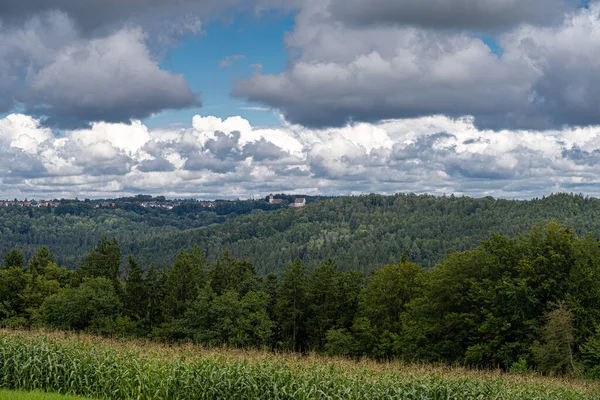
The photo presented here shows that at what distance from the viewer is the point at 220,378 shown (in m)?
20.5

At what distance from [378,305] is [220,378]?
1769 inches

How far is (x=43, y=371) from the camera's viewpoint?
21859 millimetres

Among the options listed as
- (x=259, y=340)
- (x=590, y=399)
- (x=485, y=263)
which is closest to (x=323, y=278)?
(x=259, y=340)

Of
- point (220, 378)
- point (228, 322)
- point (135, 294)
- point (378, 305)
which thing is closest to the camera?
point (220, 378)

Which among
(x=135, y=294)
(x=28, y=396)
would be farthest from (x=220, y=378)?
(x=135, y=294)

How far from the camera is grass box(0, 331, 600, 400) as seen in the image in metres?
20.2

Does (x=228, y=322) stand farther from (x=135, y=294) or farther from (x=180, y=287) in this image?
(x=135, y=294)

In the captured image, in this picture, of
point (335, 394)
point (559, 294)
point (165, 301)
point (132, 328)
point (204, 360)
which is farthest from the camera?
point (165, 301)

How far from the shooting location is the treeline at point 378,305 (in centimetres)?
4672

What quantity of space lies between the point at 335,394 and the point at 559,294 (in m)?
35.3

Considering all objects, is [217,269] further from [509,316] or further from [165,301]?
[509,316]

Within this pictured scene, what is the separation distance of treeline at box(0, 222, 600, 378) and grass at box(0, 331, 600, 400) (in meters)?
16.9

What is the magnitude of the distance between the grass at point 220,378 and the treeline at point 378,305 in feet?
55.4

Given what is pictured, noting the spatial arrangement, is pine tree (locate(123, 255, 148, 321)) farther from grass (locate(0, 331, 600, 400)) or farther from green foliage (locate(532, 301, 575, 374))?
grass (locate(0, 331, 600, 400))
